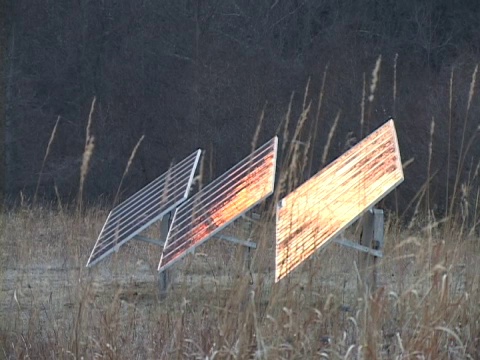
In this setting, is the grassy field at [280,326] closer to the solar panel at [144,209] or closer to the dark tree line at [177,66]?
the solar panel at [144,209]

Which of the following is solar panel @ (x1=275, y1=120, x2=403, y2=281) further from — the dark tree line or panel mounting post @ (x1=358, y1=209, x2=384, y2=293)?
the dark tree line

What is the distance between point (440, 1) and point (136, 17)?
252 inches

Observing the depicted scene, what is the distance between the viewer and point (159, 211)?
7781mm

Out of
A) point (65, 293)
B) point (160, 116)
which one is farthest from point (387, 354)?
point (160, 116)

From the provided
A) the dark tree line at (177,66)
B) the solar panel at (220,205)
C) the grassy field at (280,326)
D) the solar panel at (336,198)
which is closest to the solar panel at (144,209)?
the solar panel at (220,205)

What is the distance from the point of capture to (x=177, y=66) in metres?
22.8

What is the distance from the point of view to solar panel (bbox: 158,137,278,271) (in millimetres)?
6523

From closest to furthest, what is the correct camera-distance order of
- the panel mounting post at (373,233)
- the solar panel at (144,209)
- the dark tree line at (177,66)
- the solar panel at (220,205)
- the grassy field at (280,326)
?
the grassy field at (280,326) → the solar panel at (220,205) → the panel mounting post at (373,233) → the solar panel at (144,209) → the dark tree line at (177,66)

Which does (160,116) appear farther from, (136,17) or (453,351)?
(453,351)

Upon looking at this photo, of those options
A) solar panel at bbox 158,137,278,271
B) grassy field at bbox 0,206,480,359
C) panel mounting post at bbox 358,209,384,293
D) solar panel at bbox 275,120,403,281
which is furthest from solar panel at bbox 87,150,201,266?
grassy field at bbox 0,206,480,359

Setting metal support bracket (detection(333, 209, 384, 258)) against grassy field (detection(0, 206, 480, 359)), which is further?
metal support bracket (detection(333, 209, 384, 258))

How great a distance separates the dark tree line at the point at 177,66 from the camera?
826 inches

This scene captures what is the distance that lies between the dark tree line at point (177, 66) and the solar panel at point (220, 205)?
430 inches

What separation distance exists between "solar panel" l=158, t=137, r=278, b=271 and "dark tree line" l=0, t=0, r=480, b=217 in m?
10.9
